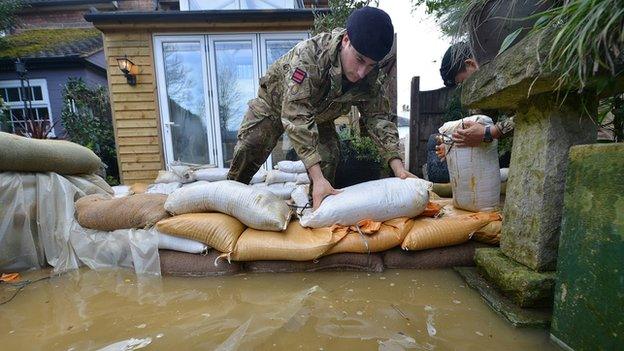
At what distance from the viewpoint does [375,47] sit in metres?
1.36

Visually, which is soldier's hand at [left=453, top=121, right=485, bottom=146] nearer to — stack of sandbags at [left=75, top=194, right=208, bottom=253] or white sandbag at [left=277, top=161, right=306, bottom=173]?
stack of sandbags at [left=75, top=194, right=208, bottom=253]

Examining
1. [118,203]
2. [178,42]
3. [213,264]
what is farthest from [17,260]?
[178,42]

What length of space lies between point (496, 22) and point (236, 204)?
1.43m

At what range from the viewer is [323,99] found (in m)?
1.75

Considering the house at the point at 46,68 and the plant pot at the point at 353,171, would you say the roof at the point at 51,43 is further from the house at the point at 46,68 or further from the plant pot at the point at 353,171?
the plant pot at the point at 353,171

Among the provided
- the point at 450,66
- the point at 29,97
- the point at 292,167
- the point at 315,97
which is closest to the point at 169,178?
the point at 292,167

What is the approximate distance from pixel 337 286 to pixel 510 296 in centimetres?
64

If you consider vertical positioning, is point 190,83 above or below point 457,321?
above

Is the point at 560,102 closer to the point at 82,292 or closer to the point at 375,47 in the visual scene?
the point at 375,47

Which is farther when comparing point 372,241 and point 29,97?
point 29,97

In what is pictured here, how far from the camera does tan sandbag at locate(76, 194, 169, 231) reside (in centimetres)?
154

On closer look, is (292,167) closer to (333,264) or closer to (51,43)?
(333,264)

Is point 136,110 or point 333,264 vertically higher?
point 136,110

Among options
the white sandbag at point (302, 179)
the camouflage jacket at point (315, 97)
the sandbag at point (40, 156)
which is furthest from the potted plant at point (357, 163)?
the sandbag at point (40, 156)
